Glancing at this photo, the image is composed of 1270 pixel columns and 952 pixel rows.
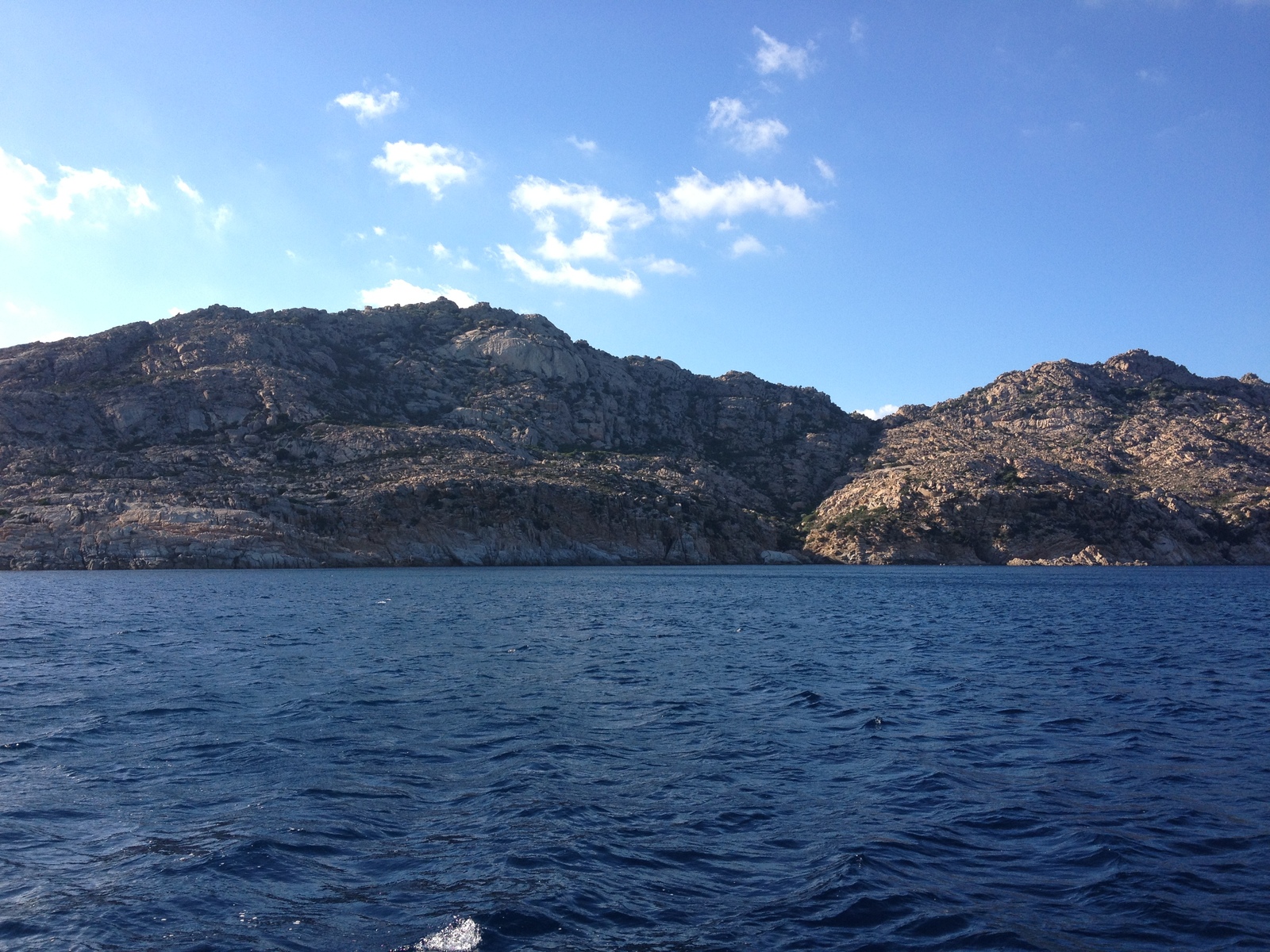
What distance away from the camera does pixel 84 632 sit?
40.6 meters

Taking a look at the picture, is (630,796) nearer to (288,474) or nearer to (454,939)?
(454,939)

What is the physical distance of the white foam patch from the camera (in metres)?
9.83

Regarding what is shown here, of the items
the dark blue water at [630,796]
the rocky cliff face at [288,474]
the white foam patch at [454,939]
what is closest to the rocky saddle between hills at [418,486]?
the rocky cliff face at [288,474]

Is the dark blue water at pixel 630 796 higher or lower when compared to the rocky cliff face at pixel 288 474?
lower

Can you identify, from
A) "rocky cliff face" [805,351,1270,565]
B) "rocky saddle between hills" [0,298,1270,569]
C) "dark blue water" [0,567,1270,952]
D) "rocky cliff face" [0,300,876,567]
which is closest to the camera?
"dark blue water" [0,567,1270,952]

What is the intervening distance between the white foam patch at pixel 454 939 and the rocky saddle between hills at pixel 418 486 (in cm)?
11255

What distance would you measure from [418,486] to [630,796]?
398 feet

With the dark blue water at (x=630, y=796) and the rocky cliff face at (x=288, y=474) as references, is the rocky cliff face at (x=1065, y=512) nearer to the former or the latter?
the rocky cliff face at (x=288, y=474)

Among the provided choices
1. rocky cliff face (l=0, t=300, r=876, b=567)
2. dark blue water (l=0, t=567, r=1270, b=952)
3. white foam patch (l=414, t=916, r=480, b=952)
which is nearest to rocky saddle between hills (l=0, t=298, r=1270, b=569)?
rocky cliff face (l=0, t=300, r=876, b=567)

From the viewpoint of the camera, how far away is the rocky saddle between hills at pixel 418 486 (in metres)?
115

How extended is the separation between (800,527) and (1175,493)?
73.8m

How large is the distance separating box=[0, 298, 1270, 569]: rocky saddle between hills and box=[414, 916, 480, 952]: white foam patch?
112552 millimetres

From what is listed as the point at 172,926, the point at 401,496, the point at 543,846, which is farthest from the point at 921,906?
the point at 401,496

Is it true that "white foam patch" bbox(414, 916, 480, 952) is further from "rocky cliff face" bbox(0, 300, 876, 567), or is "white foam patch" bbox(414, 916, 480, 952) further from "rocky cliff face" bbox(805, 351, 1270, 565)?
"rocky cliff face" bbox(805, 351, 1270, 565)
